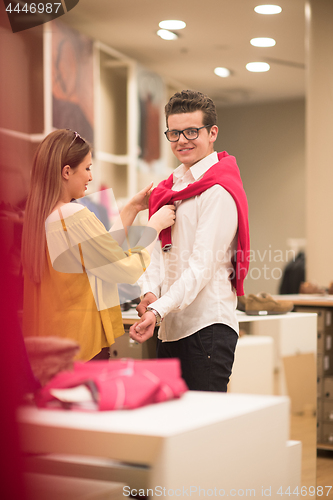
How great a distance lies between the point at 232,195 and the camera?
1.38m

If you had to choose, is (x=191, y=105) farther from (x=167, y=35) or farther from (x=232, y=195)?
(x=167, y=35)

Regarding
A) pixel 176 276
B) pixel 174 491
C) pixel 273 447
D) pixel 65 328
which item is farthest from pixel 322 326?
pixel 174 491

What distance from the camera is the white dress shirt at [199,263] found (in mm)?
1309

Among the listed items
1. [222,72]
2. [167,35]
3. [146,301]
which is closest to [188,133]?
[146,301]

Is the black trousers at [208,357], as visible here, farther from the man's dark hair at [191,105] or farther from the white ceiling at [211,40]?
the white ceiling at [211,40]

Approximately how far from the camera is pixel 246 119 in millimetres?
4699

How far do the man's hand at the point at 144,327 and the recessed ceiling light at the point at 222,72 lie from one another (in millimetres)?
3854

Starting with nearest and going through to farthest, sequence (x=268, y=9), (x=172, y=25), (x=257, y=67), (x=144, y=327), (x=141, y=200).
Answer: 1. (x=144, y=327)
2. (x=141, y=200)
3. (x=268, y=9)
4. (x=172, y=25)
5. (x=257, y=67)

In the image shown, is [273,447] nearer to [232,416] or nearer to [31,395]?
[232,416]

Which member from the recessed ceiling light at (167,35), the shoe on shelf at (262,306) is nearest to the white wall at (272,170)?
the recessed ceiling light at (167,35)

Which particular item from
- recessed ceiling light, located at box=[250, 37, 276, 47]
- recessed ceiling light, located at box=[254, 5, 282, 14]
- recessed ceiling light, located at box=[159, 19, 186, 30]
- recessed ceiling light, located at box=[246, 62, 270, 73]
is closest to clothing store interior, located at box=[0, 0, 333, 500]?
recessed ceiling light, located at box=[159, 19, 186, 30]

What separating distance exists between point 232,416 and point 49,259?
0.62 metres

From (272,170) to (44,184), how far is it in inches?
157

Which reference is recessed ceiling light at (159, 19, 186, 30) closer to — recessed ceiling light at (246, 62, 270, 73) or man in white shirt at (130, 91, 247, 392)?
recessed ceiling light at (246, 62, 270, 73)
